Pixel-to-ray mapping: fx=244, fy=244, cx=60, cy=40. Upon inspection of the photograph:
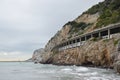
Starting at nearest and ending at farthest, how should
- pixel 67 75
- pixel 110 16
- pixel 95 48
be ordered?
pixel 67 75 → pixel 95 48 → pixel 110 16

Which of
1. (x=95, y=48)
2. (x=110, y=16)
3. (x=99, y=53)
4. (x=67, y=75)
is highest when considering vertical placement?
(x=110, y=16)

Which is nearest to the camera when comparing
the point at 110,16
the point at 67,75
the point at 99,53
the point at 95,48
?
the point at 67,75

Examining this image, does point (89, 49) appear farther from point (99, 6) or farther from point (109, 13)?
point (99, 6)

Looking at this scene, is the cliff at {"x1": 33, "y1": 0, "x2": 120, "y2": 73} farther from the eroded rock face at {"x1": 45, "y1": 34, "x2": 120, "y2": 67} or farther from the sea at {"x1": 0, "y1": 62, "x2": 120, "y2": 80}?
the sea at {"x1": 0, "y1": 62, "x2": 120, "y2": 80}

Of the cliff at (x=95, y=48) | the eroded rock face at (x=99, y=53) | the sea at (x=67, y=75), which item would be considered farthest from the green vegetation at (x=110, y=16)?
the sea at (x=67, y=75)

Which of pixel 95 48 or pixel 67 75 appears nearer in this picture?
pixel 67 75

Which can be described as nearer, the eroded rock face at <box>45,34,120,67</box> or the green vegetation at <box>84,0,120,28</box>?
the eroded rock face at <box>45,34,120,67</box>

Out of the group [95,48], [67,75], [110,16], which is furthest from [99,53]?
[110,16]

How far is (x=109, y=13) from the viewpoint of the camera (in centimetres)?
7262

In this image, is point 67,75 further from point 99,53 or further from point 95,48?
point 95,48

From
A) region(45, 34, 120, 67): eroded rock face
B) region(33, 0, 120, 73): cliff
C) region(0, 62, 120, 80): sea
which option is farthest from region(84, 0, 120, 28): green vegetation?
region(0, 62, 120, 80): sea

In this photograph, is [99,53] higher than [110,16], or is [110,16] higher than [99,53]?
[110,16]

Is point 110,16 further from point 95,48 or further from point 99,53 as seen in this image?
point 99,53

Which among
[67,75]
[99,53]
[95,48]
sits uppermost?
[95,48]
